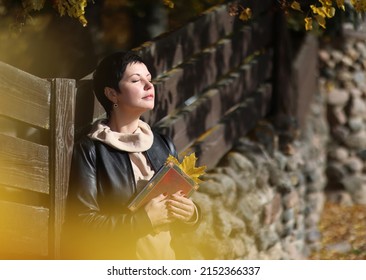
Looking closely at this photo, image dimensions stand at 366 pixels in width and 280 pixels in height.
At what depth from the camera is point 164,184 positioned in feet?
17.3

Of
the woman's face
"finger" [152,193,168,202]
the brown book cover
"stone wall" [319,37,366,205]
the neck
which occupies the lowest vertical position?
"finger" [152,193,168,202]

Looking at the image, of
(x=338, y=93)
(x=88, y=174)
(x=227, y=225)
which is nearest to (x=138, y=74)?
(x=88, y=174)

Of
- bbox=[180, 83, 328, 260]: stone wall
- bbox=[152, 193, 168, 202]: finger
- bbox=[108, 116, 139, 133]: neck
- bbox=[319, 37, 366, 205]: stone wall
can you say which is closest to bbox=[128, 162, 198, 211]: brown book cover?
bbox=[152, 193, 168, 202]: finger

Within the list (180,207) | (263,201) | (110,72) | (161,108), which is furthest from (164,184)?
(263,201)

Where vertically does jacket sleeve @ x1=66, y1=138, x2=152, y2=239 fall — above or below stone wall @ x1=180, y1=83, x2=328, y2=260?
below

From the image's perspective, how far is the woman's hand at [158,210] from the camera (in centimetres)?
526

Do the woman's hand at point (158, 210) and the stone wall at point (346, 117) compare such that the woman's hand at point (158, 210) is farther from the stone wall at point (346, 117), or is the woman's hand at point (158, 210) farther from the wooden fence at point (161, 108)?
the stone wall at point (346, 117)

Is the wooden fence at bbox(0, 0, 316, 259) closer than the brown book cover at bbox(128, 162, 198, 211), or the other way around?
the brown book cover at bbox(128, 162, 198, 211)

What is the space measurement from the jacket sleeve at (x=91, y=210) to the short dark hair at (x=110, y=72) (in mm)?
248

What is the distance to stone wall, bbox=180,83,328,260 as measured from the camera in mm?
7145

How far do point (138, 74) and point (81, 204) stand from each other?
30.2 inches

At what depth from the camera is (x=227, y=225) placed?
23.7ft

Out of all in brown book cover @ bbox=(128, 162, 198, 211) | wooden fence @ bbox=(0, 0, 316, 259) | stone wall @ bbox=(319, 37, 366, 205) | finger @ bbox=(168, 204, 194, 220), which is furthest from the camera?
stone wall @ bbox=(319, 37, 366, 205)

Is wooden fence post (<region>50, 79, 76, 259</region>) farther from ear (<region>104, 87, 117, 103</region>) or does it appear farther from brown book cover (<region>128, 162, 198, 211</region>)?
brown book cover (<region>128, 162, 198, 211</region>)
